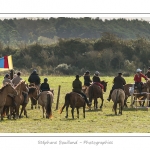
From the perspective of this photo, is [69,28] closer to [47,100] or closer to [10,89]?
[47,100]

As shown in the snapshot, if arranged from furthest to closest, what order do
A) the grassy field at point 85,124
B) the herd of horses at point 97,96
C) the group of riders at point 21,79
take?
the group of riders at point 21,79
the herd of horses at point 97,96
the grassy field at point 85,124

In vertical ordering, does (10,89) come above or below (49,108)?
above

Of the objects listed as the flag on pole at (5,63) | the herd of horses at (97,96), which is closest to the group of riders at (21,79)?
the herd of horses at (97,96)

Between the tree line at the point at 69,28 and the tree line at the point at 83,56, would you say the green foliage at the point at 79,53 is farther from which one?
the tree line at the point at 69,28

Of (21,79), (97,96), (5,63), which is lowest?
(97,96)

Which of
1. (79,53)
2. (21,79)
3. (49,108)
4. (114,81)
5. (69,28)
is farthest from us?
(69,28)

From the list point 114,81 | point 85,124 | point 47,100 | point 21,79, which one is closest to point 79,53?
point 114,81

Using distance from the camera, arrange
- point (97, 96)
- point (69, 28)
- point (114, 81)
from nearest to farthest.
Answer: point (114, 81) → point (97, 96) → point (69, 28)

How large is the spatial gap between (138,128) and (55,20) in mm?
82844

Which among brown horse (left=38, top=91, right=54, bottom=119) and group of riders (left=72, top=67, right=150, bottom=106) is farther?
group of riders (left=72, top=67, right=150, bottom=106)

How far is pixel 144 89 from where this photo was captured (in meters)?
30.3

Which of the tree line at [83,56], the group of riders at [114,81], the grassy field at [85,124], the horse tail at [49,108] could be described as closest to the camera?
the grassy field at [85,124]

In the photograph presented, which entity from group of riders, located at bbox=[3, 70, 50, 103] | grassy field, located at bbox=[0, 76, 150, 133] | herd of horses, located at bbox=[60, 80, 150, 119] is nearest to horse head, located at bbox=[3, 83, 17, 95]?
group of riders, located at bbox=[3, 70, 50, 103]

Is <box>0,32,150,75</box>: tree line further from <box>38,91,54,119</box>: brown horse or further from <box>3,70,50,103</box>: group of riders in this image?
<box>38,91,54,119</box>: brown horse
